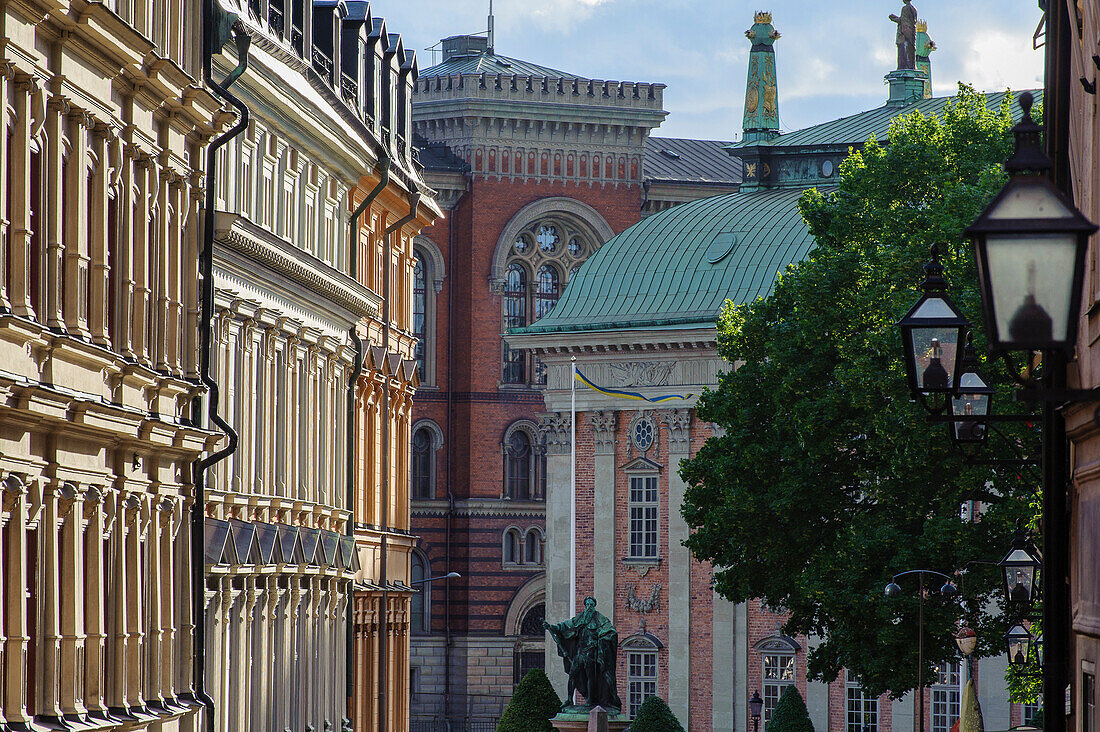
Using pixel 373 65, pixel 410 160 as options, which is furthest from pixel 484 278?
pixel 373 65

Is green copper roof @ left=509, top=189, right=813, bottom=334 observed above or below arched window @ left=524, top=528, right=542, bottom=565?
above

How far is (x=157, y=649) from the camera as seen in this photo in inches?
836

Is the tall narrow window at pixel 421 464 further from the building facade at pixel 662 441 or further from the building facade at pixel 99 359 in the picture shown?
the building facade at pixel 99 359

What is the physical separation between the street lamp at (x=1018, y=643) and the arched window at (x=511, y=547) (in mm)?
45900

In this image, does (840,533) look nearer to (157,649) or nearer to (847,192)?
(847,192)

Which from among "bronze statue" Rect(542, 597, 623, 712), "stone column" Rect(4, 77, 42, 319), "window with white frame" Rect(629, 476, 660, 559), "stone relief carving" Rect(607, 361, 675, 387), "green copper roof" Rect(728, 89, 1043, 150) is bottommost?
"bronze statue" Rect(542, 597, 623, 712)

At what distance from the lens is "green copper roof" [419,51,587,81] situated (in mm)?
80375

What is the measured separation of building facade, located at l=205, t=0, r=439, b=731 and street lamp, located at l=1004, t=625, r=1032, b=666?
1033cm

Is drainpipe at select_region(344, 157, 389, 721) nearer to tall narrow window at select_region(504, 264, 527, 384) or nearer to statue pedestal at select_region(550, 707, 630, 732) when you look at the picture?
statue pedestal at select_region(550, 707, 630, 732)

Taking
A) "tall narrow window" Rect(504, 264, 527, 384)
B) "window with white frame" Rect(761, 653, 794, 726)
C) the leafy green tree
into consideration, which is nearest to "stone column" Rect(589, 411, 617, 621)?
"window with white frame" Rect(761, 653, 794, 726)

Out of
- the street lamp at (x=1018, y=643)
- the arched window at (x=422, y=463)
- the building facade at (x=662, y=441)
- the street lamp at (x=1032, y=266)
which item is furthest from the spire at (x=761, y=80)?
the street lamp at (x=1032, y=266)

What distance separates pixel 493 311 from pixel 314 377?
44.8 metres

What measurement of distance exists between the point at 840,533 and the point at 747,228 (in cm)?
2987

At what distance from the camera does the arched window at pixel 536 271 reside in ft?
256
